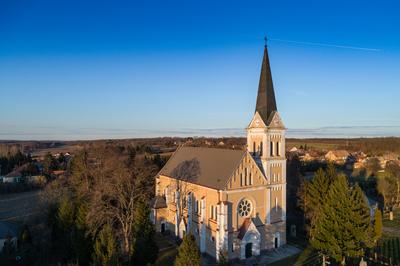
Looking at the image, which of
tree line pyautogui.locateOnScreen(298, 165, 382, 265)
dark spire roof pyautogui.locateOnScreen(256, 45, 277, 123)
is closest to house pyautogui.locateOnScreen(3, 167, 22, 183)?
dark spire roof pyautogui.locateOnScreen(256, 45, 277, 123)

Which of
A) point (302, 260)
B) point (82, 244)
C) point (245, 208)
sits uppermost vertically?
point (245, 208)

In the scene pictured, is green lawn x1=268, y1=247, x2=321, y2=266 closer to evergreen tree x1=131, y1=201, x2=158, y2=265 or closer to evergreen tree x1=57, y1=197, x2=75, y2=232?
evergreen tree x1=131, y1=201, x2=158, y2=265

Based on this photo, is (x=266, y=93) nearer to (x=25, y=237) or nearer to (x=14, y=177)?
(x=25, y=237)

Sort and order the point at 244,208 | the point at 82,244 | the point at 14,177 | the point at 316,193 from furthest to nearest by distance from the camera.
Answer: the point at 14,177 → the point at 316,193 → the point at 244,208 → the point at 82,244

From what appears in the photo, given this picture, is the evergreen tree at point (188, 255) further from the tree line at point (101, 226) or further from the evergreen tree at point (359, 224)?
the evergreen tree at point (359, 224)

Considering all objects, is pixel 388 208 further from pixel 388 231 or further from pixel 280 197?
pixel 280 197

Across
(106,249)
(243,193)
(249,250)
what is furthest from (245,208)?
(106,249)

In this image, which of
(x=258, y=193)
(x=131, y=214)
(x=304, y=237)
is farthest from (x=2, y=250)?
(x=304, y=237)

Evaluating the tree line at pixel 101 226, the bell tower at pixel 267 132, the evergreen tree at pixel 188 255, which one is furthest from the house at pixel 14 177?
the evergreen tree at pixel 188 255
